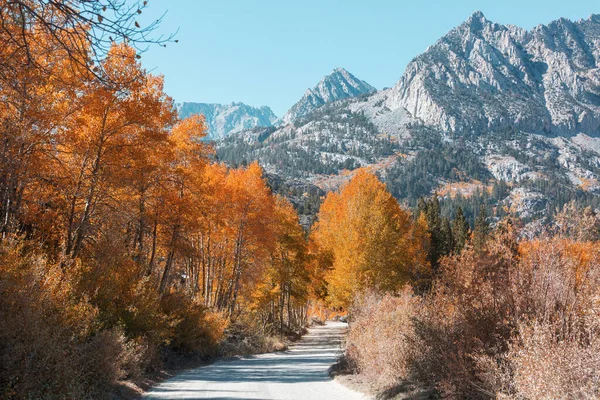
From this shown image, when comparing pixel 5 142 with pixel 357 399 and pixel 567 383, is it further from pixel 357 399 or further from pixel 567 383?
pixel 567 383

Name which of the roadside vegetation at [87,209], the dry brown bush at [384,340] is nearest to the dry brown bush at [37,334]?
the roadside vegetation at [87,209]

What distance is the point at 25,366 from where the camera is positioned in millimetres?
6340

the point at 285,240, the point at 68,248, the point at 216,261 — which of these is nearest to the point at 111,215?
the point at 68,248

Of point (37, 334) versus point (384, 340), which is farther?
point (384, 340)

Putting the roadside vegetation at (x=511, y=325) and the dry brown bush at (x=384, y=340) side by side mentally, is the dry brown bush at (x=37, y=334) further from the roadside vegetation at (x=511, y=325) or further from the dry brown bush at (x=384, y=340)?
the dry brown bush at (x=384, y=340)

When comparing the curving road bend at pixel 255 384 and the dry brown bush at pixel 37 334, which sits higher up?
the dry brown bush at pixel 37 334

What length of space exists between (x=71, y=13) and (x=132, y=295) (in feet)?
34.3

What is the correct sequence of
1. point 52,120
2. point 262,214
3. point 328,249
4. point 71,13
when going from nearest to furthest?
1. point 71,13
2. point 52,120
3. point 262,214
4. point 328,249

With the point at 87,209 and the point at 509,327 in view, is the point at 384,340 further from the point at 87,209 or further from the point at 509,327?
the point at 87,209

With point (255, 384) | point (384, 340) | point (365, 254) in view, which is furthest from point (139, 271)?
point (365, 254)

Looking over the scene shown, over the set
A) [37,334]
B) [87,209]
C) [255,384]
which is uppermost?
[87,209]

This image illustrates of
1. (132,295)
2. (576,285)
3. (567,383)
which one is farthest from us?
(132,295)

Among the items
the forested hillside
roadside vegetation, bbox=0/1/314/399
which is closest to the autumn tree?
the forested hillside

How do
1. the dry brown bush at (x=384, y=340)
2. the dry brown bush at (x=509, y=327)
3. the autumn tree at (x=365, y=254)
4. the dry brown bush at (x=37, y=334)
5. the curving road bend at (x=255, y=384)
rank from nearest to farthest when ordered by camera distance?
1. the dry brown bush at (x=509, y=327)
2. the dry brown bush at (x=37, y=334)
3. the curving road bend at (x=255, y=384)
4. the dry brown bush at (x=384, y=340)
5. the autumn tree at (x=365, y=254)
